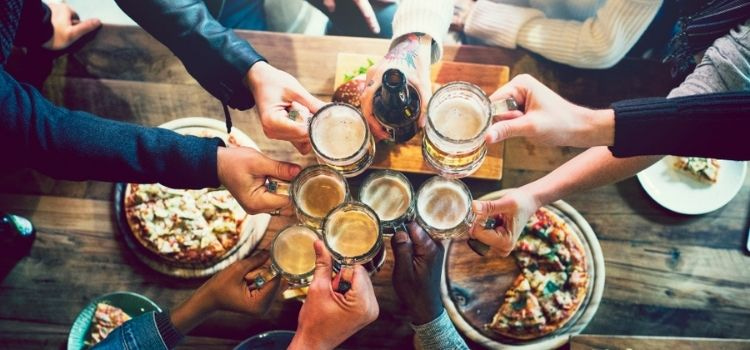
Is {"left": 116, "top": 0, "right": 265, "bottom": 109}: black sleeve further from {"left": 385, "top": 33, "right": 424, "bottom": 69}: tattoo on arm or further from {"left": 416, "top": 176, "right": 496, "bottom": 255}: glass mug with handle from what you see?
{"left": 416, "top": 176, "right": 496, "bottom": 255}: glass mug with handle

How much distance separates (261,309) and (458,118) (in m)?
1.01

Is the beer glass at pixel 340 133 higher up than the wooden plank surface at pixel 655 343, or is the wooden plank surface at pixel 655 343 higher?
the beer glass at pixel 340 133

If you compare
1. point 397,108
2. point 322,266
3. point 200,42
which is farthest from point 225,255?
point 397,108

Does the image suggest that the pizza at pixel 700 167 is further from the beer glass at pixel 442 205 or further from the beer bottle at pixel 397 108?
the beer bottle at pixel 397 108

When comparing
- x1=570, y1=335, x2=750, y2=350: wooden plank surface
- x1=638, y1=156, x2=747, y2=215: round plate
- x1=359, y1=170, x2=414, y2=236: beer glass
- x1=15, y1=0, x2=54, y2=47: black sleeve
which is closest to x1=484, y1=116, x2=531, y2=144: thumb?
x1=359, y1=170, x2=414, y2=236: beer glass

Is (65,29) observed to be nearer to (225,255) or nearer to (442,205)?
(225,255)

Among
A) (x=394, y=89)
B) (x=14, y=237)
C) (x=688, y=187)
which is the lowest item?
(x=14, y=237)

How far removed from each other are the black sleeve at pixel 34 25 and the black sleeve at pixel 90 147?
67 centimetres

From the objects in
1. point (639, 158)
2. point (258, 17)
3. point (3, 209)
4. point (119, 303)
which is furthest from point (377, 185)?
point (3, 209)

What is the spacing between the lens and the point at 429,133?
5.36 feet

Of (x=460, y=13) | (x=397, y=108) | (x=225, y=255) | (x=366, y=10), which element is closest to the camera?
(x=397, y=108)

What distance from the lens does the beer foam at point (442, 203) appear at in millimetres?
1797

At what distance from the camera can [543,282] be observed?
6.69 feet

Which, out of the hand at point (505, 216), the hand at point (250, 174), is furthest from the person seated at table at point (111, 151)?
the hand at point (505, 216)
